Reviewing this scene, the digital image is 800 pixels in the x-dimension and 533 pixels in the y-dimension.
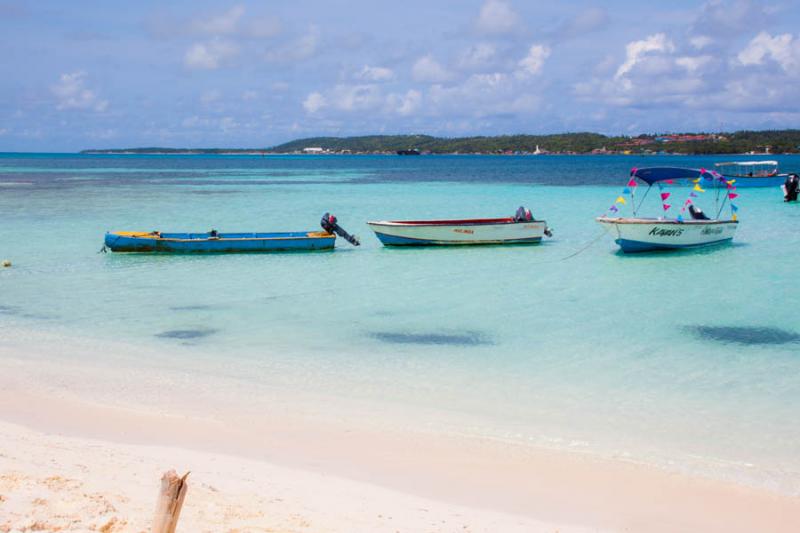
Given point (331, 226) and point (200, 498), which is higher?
point (331, 226)

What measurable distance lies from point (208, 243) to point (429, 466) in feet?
48.9

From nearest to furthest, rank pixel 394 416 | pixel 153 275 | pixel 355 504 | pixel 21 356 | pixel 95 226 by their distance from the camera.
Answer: pixel 355 504 → pixel 394 416 → pixel 21 356 → pixel 153 275 → pixel 95 226

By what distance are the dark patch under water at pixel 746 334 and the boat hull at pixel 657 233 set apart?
7621 millimetres

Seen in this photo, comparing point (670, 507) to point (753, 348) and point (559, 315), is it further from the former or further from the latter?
point (559, 315)

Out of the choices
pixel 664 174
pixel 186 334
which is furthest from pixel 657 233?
pixel 186 334

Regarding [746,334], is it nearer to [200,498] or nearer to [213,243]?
[200,498]

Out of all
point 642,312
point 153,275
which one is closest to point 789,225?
point 642,312

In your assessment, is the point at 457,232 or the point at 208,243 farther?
the point at 457,232

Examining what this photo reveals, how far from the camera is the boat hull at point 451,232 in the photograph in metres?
21.9

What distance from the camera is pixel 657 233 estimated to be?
66.3 ft

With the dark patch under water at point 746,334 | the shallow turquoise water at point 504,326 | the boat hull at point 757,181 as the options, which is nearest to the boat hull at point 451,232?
the shallow turquoise water at point 504,326

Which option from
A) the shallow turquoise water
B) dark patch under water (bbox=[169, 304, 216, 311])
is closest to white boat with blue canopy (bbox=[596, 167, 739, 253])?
the shallow turquoise water

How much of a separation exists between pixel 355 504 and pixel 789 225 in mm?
26407

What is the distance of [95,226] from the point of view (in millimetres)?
27219
